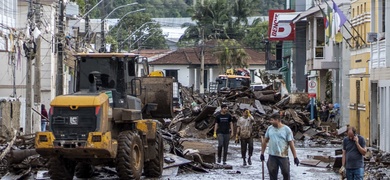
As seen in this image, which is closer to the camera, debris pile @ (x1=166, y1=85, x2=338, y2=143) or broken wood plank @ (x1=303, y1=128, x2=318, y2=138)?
debris pile @ (x1=166, y1=85, x2=338, y2=143)

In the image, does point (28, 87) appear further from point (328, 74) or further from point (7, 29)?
point (328, 74)

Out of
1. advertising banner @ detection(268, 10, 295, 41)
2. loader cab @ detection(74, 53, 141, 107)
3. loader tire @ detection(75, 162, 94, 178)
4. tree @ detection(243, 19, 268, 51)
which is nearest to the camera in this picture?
loader cab @ detection(74, 53, 141, 107)

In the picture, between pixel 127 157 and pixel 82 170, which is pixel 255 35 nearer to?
pixel 82 170

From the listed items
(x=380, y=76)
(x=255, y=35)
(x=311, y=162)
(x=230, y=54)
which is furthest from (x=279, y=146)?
(x=255, y=35)

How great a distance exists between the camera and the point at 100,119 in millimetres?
20359

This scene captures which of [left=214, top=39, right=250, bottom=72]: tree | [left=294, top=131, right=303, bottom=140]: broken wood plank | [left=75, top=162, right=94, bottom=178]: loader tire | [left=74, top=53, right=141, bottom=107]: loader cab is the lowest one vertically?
[left=294, top=131, right=303, bottom=140]: broken wood plank

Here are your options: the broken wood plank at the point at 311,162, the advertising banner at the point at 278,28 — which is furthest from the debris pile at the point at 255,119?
the advertising banner at the point at 278,28

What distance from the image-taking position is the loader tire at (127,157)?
20.6m

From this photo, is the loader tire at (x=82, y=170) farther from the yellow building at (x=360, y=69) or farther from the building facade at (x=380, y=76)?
the yellow building at (x=360, y=69)

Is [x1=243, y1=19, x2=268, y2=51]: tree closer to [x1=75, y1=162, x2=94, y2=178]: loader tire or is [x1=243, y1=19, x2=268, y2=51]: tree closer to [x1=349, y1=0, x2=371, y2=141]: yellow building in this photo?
[x1=349, y1=0, x2=371, y2=141]: yellow building

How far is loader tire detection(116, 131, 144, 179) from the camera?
67.6 feet

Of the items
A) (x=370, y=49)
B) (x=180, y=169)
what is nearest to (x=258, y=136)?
(x=370, y=49)

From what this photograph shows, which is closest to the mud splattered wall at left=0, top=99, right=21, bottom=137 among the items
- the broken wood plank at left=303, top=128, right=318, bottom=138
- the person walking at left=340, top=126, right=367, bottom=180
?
the broken wood plank at left=303, top=128, right=318, bottom=138

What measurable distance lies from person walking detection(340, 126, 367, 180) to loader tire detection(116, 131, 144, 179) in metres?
5.62
